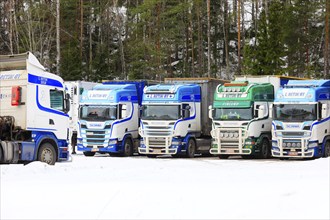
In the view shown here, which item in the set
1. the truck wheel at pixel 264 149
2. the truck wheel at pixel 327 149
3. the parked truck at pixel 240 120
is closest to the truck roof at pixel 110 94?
the parked truck at pixel 240 120

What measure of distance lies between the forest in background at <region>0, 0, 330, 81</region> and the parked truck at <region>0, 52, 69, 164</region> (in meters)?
23.3

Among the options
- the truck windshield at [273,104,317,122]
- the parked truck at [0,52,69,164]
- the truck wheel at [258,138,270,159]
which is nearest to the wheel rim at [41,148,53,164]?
the parked truck at [0,52,69,164]

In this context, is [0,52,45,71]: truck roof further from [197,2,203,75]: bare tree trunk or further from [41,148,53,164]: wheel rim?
[197,2,203,75]: bare tree trunk

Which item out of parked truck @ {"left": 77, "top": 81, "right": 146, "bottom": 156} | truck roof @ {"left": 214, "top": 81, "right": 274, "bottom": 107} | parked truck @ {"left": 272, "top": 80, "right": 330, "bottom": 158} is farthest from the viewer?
parked truck @ {"left": 77, "top": 81, "right": 146, "bottom": 156}

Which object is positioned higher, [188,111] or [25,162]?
[188,111]

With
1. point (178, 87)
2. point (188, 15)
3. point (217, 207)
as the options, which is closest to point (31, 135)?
point (178, 87)

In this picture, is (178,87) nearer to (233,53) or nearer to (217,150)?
(217,150)

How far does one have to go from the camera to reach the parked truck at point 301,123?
88.6ft

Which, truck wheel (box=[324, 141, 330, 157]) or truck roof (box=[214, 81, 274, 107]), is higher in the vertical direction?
truck roof (box=[214, 81, 274, 107])

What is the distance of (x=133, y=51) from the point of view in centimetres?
5381

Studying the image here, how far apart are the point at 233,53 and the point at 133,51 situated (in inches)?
491

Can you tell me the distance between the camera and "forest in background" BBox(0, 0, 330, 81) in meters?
51.0

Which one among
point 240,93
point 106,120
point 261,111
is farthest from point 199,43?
point 261,111

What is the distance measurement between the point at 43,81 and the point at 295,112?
11.0 m
